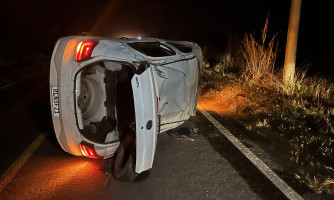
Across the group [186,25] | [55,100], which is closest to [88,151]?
[55,100]

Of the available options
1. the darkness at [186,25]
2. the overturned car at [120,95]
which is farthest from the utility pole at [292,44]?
the overturned car at [120,95]

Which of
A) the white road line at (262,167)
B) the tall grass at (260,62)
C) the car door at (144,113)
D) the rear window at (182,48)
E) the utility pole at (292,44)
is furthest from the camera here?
the tall grass at (260,62)

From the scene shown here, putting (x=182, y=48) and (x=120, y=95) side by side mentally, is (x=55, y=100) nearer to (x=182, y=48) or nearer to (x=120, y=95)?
(x=120, y=95)

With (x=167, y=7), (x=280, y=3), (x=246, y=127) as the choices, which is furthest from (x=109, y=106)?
(x=167, y=7)

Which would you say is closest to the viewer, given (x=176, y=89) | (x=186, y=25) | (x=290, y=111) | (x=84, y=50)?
(x=84, y=50)

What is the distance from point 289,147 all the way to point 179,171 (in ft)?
6.01

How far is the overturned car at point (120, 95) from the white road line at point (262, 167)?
0.76 metres

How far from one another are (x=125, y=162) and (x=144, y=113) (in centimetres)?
92

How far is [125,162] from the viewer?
355cm

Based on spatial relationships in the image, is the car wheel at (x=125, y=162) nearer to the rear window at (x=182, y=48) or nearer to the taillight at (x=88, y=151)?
the taillight at (x=88, y=151)

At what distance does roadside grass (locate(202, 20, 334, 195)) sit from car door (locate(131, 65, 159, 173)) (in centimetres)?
194

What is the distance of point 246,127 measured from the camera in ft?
17.1

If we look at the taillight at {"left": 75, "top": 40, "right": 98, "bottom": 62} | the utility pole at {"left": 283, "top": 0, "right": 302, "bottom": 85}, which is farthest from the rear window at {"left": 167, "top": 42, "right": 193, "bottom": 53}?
the utility pole at {"left": 283, "top": 0, "right": 302, "bottom": 85}

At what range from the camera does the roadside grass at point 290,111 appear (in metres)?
3.78
